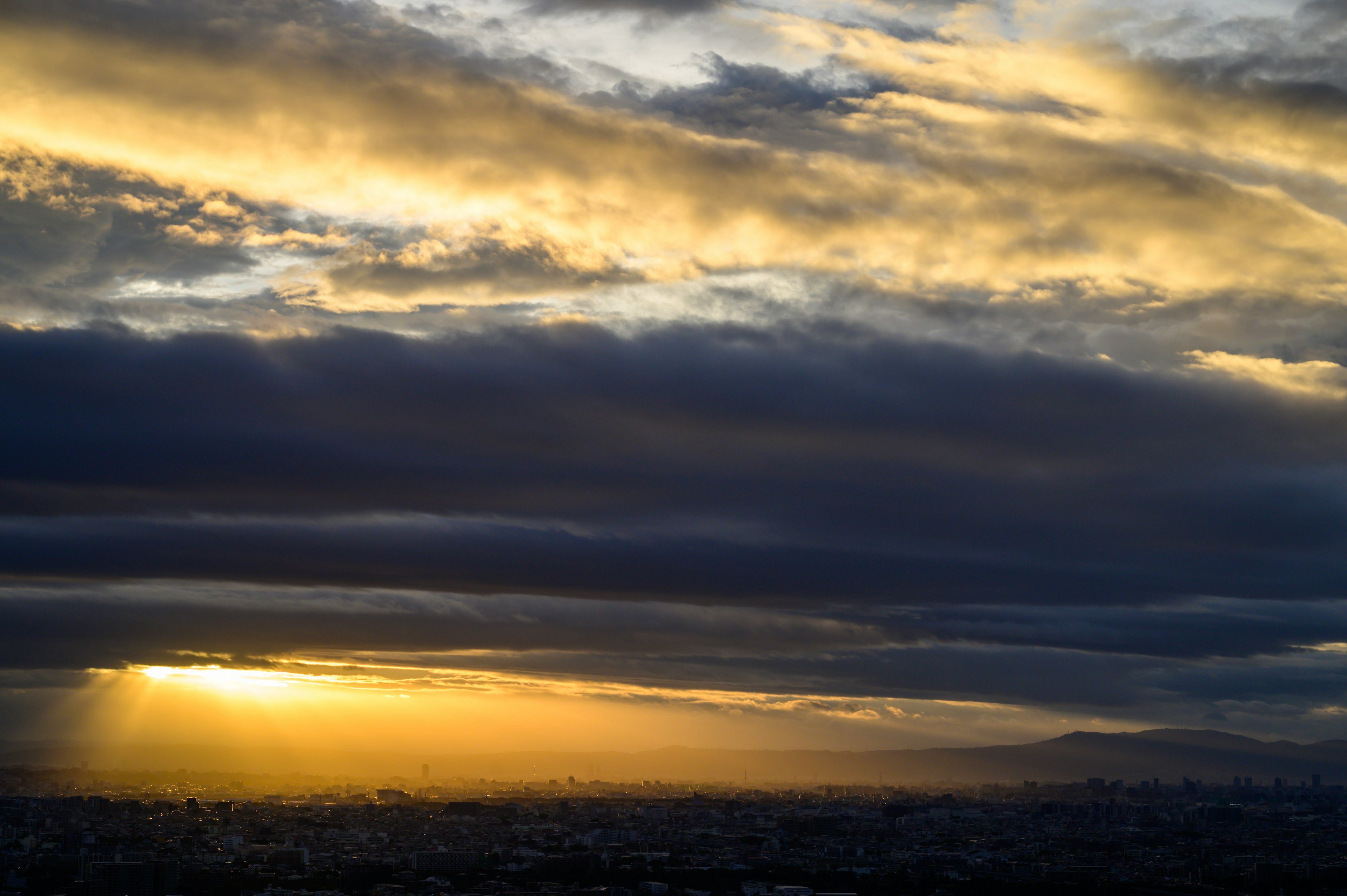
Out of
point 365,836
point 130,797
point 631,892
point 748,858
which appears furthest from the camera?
point 130,797

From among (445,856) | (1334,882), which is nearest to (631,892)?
(445,856)

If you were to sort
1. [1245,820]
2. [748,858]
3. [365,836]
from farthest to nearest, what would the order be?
[1245,820], [365,836], [748,858]

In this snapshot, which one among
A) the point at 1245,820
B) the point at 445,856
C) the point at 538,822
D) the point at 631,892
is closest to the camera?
the point at 631,892

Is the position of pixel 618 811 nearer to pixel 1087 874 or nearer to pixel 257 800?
pixel 257 800

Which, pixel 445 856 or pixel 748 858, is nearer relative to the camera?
pixel 445 856

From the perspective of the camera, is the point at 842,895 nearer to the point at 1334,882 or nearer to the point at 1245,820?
the point at 1334,882

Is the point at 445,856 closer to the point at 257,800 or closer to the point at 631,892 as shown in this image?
the point at 631,892

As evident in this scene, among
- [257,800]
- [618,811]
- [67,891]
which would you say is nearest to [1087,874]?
[67,891]

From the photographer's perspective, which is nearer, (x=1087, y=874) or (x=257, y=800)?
(x=1087, y=874)

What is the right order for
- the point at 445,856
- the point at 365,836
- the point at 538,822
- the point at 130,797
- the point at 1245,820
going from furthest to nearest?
the point at 130,797, the point at 1245,820, the point at 538,822, the point at 365,836, the point at 445,856
